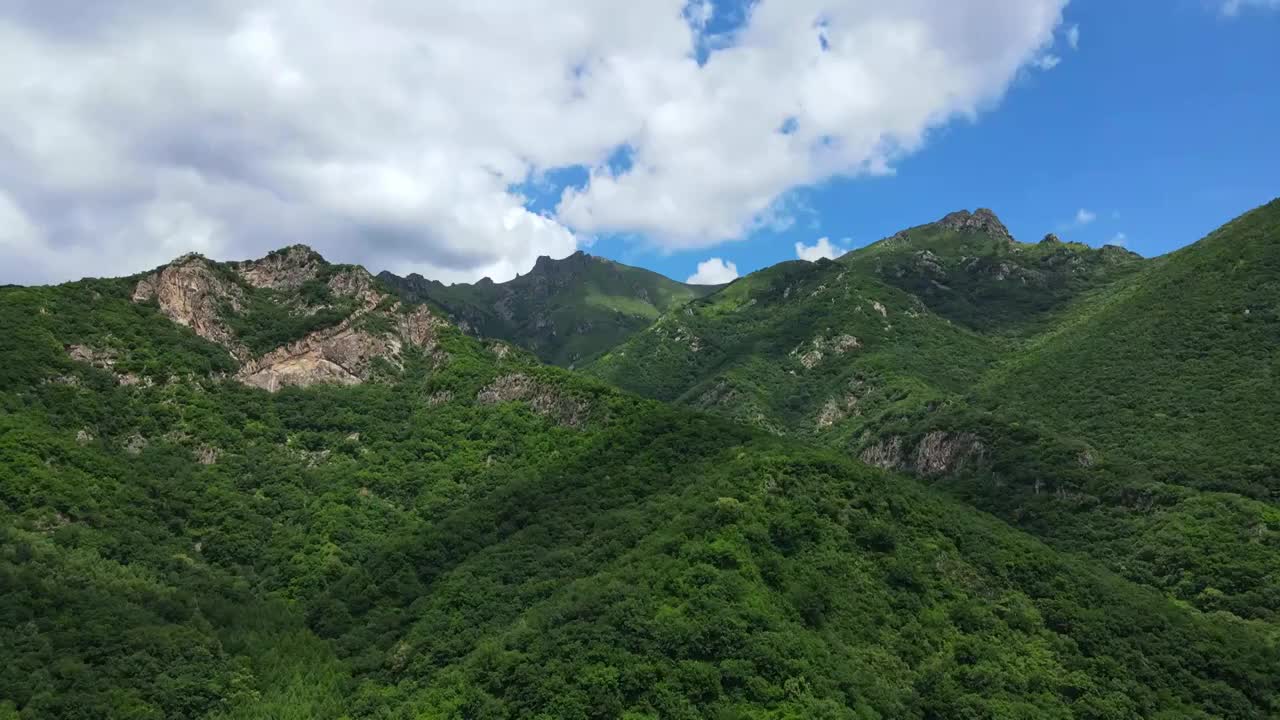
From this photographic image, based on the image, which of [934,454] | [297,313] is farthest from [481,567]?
[934,454]

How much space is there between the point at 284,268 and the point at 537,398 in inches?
2912

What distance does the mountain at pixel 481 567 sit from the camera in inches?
3196

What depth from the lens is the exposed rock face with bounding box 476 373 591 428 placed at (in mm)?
147250

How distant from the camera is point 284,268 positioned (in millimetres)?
181125

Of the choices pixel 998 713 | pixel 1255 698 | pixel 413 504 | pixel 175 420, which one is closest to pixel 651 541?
pixel 998 713

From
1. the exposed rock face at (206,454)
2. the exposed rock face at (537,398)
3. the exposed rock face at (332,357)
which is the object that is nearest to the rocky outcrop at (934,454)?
the exposed rock face at (537,398)

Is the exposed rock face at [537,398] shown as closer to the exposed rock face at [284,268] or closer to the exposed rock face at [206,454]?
the exposed rock face at [206,454]

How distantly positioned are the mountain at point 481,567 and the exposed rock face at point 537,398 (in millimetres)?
627

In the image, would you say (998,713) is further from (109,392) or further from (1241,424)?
(109,392)

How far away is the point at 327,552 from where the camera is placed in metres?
117

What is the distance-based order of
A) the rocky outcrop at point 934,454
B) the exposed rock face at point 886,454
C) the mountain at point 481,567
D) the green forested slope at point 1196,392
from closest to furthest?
the mountain at point 481,567 < the green forested slope at point 1196,392 < the rocky outcrop at point 934,454 < the exposed rock face at point 886,454

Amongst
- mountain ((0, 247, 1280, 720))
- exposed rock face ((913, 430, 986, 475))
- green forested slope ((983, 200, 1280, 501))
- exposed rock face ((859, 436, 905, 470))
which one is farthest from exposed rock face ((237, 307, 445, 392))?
green forested slope ((983, 200, 1280, 501))

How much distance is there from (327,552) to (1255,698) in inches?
4731

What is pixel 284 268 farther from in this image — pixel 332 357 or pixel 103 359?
pixel 103 359
